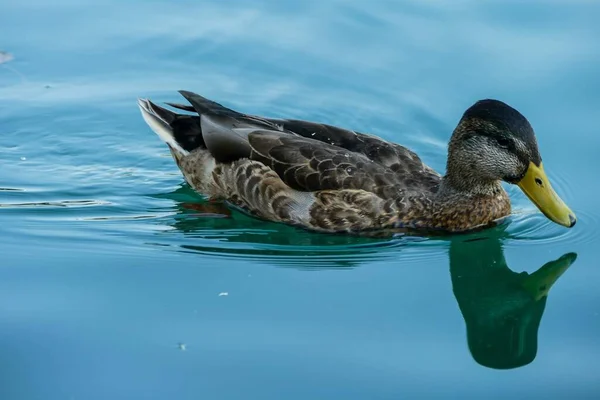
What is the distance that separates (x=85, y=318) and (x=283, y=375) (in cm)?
145

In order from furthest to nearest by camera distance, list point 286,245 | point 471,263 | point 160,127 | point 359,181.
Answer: point 160,127
point 359,181
point 286,245
point 471,263

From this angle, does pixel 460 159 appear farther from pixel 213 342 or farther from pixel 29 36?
pixel 29 36

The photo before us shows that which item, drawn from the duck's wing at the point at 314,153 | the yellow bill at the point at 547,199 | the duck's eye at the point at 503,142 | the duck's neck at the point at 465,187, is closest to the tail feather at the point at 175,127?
the duck's wing at the point at 314,153

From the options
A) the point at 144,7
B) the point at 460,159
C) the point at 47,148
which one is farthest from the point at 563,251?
the point at 144,7

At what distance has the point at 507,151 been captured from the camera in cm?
859

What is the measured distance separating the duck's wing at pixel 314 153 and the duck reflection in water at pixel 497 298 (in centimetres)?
72

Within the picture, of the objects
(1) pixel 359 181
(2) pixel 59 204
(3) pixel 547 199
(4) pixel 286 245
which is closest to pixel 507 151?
(3) pixel 547 199

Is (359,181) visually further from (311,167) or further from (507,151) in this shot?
(507,151)

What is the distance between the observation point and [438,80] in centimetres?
1112

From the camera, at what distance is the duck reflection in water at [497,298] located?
7.28 m

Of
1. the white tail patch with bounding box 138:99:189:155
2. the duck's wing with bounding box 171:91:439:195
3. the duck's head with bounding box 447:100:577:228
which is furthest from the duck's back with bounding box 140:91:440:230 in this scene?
the duck's head with bounding box 447:100:577:228


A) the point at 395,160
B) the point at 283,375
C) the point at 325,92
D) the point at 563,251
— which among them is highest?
the point at 325,92

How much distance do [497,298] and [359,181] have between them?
154 centimetres

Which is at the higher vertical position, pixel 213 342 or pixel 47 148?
pixel 47 148
